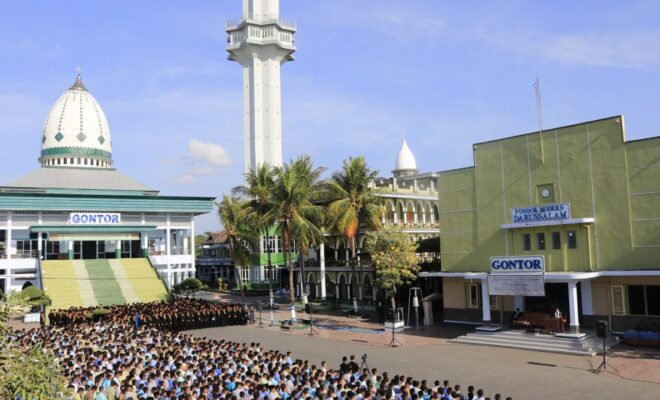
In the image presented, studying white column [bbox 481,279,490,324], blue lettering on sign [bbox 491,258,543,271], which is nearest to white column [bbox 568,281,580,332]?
blue lettering on sign [bbox 491,258,543,271]

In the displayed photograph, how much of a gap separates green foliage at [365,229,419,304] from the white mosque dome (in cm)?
3903

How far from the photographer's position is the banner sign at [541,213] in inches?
1051

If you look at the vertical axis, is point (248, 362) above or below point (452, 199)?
below

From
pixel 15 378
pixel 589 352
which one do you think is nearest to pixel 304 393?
pixel 15 378

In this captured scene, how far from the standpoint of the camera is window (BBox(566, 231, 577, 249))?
2647 centimetres

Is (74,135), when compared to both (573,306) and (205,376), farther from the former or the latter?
(573,306)

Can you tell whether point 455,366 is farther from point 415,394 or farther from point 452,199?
point 452,199

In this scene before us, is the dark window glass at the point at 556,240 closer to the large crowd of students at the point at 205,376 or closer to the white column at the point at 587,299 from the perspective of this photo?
the white column at the point at 587,299

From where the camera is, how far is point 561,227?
26.9 meters

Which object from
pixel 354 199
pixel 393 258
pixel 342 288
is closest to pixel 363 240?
pixel 342 288

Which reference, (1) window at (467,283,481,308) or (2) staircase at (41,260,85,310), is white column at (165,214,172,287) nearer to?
(2) staircase at (41,260,85,310)

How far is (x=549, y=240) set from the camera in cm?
2723

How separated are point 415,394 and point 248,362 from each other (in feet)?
21.5

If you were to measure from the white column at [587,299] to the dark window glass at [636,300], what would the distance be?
5.29 ft
